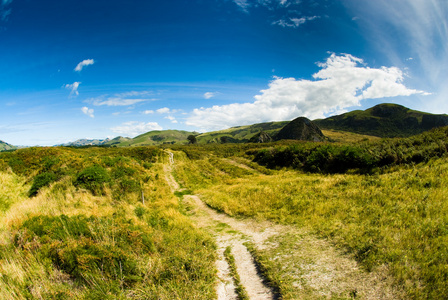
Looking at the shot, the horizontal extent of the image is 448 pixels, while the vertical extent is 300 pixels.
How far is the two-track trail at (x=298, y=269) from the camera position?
4.64 meters

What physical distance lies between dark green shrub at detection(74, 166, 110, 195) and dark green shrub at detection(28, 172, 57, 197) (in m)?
1.89

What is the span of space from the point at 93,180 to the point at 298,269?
14.1 m

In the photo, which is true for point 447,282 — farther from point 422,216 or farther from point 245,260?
point 245,260

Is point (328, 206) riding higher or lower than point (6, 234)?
lower

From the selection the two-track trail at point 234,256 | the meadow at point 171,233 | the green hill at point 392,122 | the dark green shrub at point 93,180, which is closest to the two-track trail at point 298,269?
the two-track trail at point 234,256

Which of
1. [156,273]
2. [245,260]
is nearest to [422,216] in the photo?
[245,260]

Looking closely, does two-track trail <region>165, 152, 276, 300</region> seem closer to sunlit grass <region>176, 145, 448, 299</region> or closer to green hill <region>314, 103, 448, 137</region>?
sunlit grass <region>176, 145, 448, 299</region>

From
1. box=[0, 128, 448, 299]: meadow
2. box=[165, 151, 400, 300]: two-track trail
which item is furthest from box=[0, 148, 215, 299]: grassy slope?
box=[165, 151, 400, 300]: two-track trail

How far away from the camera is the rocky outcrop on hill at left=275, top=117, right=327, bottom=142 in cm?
8612

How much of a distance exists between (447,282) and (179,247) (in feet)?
23.9

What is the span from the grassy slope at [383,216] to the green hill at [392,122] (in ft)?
594

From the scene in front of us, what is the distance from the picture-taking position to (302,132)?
286ft

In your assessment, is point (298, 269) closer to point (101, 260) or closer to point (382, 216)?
point (382, 216)

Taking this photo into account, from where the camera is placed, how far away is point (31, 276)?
448 cm
